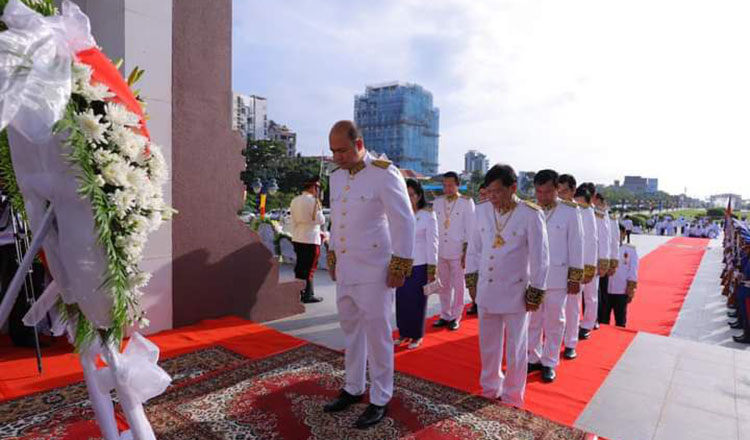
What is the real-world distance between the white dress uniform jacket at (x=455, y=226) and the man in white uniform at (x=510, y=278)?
224 centimetres

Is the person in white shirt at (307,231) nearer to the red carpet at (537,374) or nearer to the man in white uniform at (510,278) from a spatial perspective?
the red carpet at (537,374)

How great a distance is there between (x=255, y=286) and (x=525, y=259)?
3.22m

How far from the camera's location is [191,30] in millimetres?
4562

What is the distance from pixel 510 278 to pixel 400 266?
2.77 feet

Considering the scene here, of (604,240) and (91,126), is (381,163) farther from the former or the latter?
(604,240)

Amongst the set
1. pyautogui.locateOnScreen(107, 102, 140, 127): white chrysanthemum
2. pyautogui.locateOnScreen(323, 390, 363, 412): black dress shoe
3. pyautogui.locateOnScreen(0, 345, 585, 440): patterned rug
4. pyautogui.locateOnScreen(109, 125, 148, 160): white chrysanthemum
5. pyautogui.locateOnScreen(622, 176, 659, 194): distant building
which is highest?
pyautogui.locateOnScreen(622, 176, 659, 194): distant building

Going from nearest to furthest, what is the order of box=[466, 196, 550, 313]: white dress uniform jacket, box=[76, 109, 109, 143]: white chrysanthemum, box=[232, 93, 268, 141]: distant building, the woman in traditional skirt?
box=[76, 109, 109, 143]: white chrysanthemum, box=[466, 196, 550, 313]: white dress uniform jacket, the woman in traditional skirt, box=[232, 93, 268, 141]: distant building

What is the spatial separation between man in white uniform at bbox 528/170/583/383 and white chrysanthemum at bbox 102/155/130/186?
125 inches

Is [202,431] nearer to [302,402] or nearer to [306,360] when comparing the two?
[302,402]

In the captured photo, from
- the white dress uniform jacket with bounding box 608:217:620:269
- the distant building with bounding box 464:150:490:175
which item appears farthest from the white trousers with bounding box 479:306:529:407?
the distant building with bounding box 464:150:490:175

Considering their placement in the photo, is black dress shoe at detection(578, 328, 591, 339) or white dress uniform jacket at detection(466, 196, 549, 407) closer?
white dress uniform jacket at detection(466, 196, 549, 407)

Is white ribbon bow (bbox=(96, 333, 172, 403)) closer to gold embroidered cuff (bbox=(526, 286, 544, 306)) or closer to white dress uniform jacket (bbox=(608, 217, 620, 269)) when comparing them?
gold embroidered cuff (bbox=(526, 286, 544, 306))

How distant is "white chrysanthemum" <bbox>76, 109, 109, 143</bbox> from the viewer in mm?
1617

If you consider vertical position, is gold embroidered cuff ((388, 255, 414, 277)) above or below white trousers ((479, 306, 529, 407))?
above
